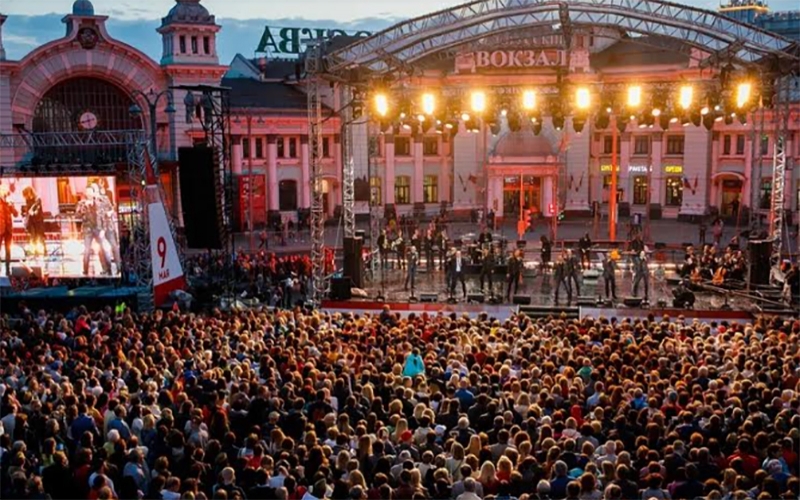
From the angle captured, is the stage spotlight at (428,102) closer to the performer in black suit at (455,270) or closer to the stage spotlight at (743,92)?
the performer in black suit at (455,270)

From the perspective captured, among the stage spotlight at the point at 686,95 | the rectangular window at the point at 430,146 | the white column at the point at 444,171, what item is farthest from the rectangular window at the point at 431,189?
the stage spotlight at the point at 686,95

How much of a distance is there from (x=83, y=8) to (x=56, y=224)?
18960mm

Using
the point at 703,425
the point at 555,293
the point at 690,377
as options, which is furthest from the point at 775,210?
the point at 703,425

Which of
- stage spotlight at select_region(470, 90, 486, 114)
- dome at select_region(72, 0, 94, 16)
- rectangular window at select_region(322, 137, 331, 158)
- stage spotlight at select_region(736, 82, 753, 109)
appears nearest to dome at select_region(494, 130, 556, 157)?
rectangular window at select_region(322, 137, 331, 158)

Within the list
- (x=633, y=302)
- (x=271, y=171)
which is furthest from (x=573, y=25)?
(x=271, y=171)

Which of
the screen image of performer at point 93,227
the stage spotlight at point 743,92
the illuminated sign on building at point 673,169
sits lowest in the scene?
the screen image of performer at point 93,227

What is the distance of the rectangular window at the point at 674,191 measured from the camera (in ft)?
166

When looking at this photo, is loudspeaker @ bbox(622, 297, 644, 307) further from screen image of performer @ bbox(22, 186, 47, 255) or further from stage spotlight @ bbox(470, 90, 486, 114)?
screen image of performer @ bbox(22, 186, 47, 255)

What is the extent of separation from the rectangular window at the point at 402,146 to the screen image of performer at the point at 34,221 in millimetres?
27835

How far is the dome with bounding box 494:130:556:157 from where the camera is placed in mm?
50656

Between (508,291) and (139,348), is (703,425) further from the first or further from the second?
(508,291)

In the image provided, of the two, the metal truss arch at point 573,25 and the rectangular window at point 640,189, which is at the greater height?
the metal truss arch at point 573,25

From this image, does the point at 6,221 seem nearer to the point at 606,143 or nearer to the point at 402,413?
the point at 402,413

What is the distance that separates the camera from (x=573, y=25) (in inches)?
977
